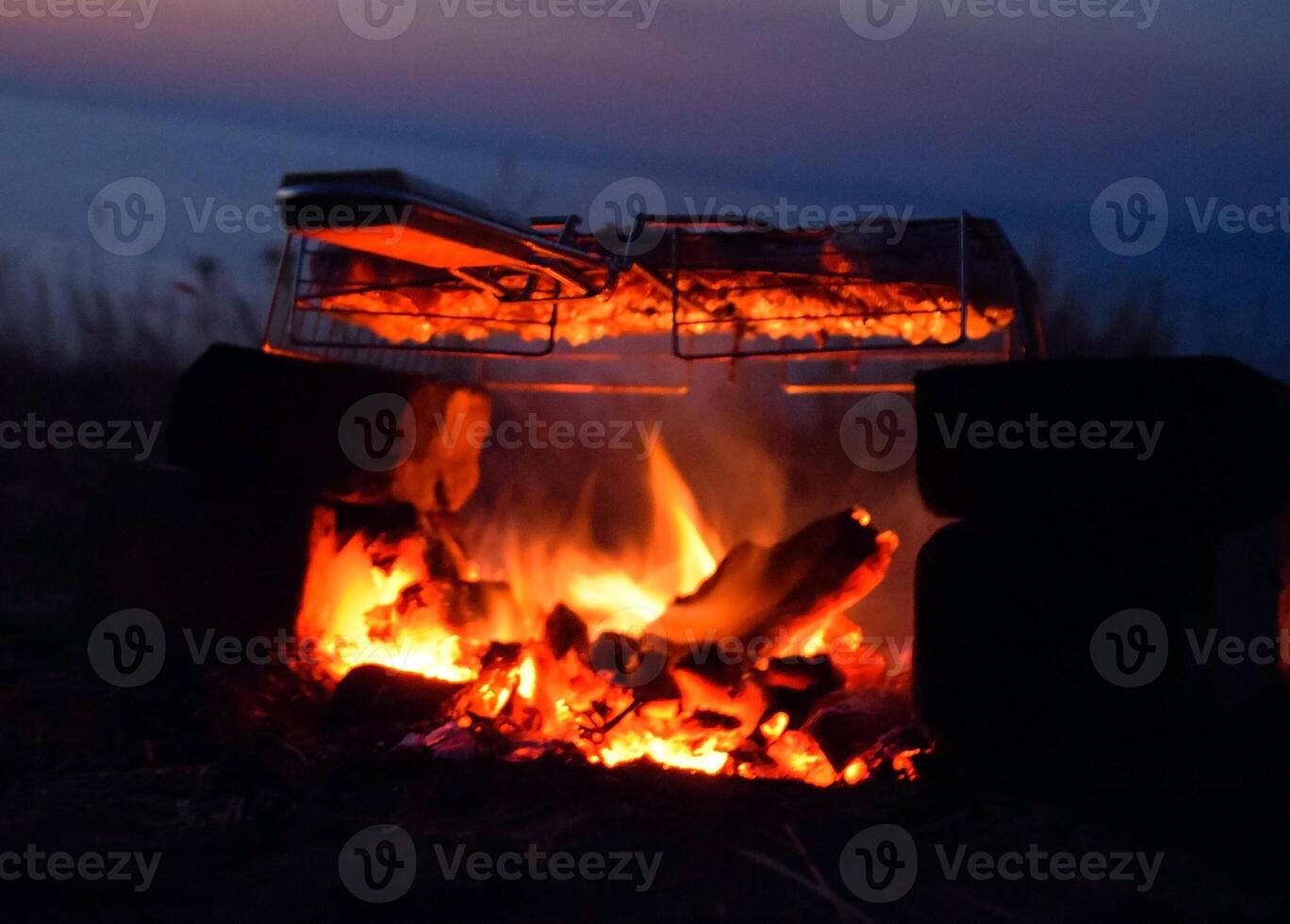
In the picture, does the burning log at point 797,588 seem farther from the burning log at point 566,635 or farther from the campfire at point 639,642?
the burning log at point 566,635

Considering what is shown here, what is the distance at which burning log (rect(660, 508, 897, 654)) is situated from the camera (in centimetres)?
452

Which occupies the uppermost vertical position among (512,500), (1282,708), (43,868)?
(512,500)

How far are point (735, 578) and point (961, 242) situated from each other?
5.15 feet

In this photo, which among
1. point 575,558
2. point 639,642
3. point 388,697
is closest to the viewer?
point 388,697

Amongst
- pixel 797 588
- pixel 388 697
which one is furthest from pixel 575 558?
pixel 388 697

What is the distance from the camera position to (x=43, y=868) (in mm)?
3041

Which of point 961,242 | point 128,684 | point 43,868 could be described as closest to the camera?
point 43,868

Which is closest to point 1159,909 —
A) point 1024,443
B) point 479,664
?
point 1024,443

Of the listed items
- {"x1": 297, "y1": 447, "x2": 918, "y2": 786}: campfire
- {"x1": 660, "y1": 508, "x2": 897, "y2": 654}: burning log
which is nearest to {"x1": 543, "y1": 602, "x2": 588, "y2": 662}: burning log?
{"x1": 297, "y1": 447, "x2": 918, "y2": 786}: campfire

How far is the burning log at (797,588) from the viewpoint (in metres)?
4.52

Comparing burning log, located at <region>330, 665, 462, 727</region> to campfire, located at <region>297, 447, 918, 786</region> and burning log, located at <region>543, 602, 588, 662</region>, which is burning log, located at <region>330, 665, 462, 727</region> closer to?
campfire, located at <region>297, 447, 918, 786</region>

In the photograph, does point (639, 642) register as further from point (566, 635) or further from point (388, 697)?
point (388, 697)

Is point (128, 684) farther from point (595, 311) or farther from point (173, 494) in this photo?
point (595, 311)

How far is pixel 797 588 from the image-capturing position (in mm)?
4574
